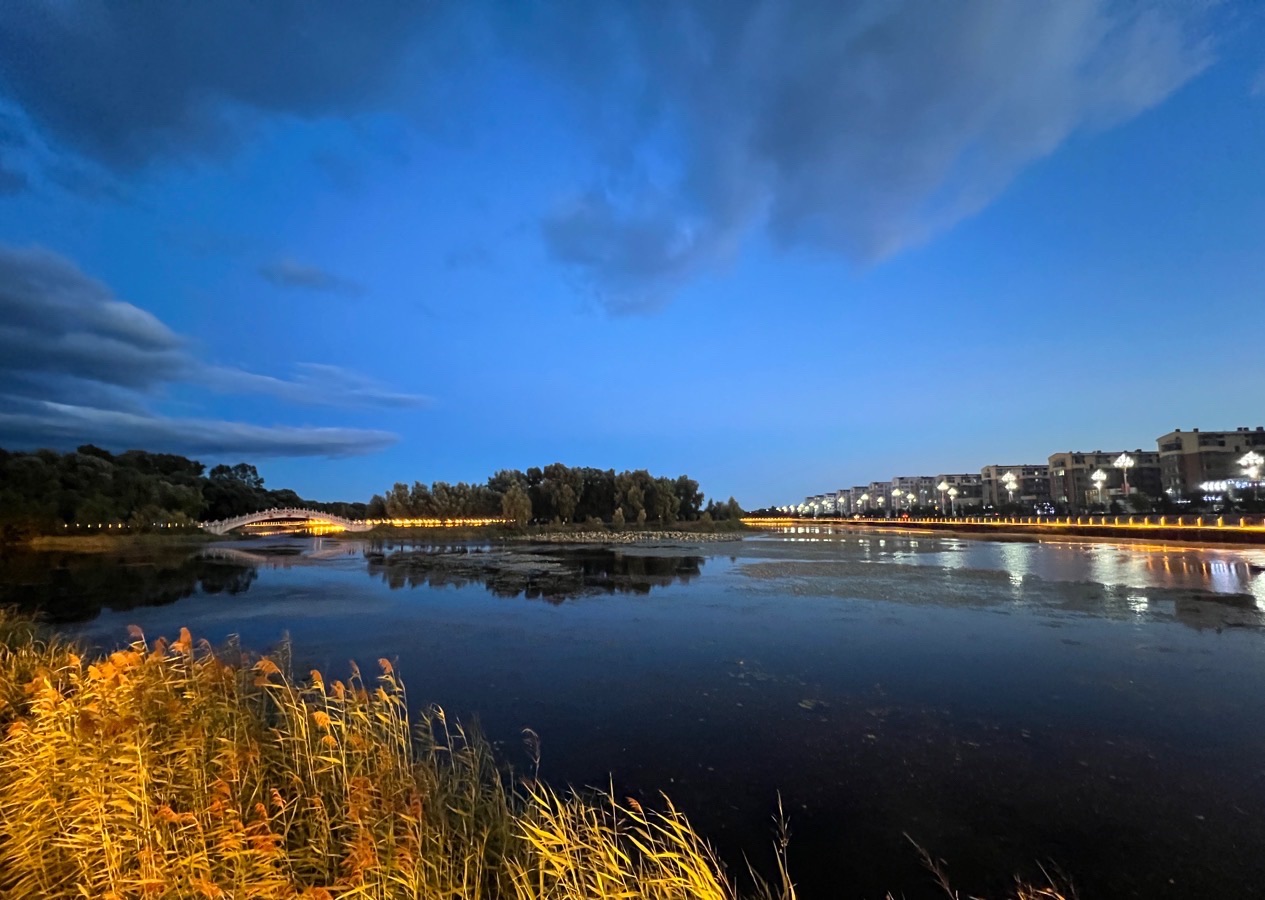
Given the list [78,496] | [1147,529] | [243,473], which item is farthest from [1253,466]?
[243,473]

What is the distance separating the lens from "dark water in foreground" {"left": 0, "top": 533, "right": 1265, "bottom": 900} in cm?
582

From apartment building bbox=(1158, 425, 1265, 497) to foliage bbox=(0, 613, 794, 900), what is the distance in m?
146

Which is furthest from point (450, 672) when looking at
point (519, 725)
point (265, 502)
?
point (265, 502)

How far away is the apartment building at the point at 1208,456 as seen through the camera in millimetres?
114250

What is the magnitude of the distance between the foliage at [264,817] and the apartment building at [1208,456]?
478 feet

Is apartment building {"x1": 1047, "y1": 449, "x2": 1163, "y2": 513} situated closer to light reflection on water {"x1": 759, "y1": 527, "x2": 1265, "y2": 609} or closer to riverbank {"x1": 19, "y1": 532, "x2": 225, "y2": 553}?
light reflection on water {"x1": 759, "y1": 527, "x2": 1265, "y2": 609}

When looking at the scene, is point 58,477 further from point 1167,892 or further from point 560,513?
point 1167,892

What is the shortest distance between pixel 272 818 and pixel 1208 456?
517ft

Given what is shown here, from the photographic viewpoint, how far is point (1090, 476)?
410 ft

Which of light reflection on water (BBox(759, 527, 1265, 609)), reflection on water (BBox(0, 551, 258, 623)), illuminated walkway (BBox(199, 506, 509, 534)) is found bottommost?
reflection on water (BBox(0, 551, 258, 623))

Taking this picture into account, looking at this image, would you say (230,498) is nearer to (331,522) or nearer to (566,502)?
(331,522)

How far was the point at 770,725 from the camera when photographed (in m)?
8.80

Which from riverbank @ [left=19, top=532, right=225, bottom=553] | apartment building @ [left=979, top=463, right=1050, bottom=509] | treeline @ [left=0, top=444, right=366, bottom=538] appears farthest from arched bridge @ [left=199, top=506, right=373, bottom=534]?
apartment building @ [left=979, top=463, right=1050, bottom=509]

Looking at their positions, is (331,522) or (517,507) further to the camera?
(331,522)
